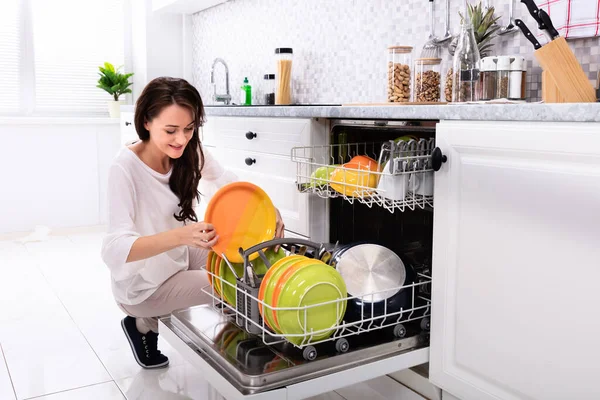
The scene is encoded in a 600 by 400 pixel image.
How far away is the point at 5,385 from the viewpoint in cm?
201

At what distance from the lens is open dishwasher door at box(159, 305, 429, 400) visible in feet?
3.99

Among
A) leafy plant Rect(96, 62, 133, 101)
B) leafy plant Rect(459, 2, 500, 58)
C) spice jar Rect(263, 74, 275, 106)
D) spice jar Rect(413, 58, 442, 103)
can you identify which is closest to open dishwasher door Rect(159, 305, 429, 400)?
spice jar Rect(413, 58, 442, 103)

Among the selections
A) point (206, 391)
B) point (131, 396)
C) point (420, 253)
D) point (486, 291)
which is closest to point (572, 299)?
point (486, 291)

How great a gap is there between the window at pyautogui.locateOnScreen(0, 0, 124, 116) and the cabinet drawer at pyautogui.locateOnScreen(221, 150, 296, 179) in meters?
2.54

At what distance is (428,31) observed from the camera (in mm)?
2291

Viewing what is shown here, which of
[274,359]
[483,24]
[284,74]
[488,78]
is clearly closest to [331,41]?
[284,74]

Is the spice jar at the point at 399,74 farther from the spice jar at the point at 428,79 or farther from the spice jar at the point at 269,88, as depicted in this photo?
the spice jar at the point at 269,88

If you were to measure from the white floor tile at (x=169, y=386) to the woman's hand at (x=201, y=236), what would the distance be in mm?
584

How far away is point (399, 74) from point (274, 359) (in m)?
1.27

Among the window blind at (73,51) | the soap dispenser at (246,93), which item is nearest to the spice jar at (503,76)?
the soap dispenser at (246,93)

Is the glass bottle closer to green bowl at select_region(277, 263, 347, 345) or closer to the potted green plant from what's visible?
green bowl at select_region(277, 263, 347, 345)

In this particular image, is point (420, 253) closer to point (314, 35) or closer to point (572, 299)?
point (572, 299)

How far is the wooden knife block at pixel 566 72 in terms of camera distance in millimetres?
1430

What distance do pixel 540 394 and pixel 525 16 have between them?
3.93 feet
